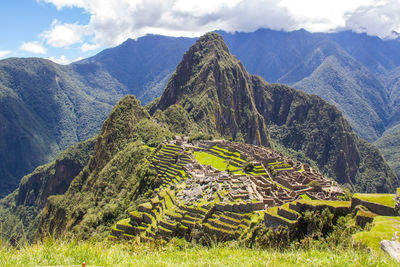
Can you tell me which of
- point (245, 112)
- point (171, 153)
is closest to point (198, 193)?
point (171, 153)

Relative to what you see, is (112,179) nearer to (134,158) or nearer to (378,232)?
(134,158)

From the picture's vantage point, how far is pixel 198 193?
30.4 metres

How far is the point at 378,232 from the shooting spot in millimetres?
12945

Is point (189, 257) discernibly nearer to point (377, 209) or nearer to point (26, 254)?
point (26, 254)

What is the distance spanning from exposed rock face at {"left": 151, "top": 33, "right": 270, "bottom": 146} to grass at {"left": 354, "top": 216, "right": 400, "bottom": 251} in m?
133

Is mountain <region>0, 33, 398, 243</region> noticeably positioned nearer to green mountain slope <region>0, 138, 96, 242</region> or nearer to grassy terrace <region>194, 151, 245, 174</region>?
green mountain slope <region>0, 138, 96, 242</region>

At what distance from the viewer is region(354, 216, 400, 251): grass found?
1127 centimetres

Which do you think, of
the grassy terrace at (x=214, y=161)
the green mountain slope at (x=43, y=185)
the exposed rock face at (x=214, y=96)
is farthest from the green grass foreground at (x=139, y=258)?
the exposed rock face at (x=214, y=96)

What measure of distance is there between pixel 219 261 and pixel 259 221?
15.4 meters

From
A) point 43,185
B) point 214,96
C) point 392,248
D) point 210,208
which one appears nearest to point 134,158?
point 210,208

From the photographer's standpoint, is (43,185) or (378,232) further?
(43,185)

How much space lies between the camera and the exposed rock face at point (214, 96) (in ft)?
526

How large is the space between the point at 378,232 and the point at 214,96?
155208 mm

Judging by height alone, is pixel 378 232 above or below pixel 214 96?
below
